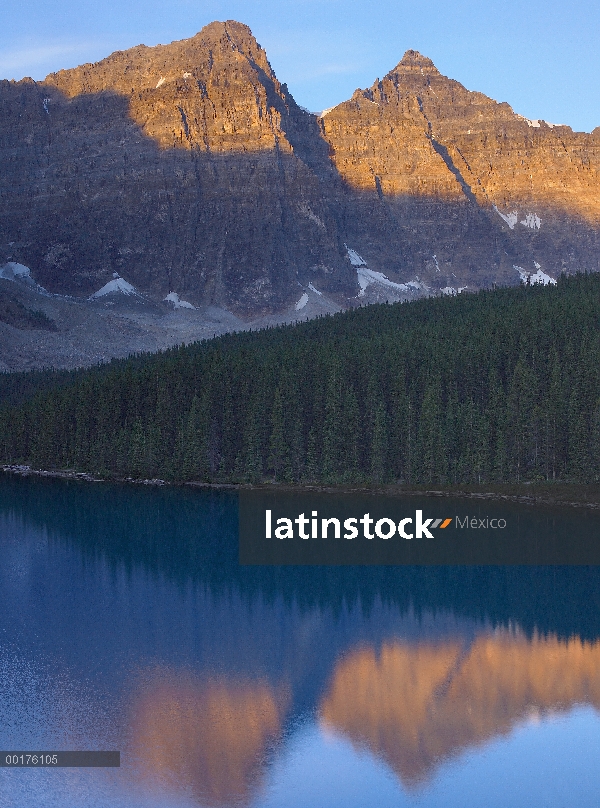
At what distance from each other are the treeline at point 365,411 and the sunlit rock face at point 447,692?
6100 cm

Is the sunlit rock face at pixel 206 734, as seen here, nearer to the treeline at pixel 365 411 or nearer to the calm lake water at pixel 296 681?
the calm lake water at pixel 296 681

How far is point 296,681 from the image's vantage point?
55375 millimetres

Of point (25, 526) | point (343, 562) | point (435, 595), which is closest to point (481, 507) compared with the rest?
point (343, 562)

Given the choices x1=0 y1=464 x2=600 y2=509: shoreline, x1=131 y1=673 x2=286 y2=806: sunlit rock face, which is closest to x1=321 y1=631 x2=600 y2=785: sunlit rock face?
x1=131 y1=673 x2=286 y2=806: sunlit rock face

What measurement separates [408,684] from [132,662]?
46.3ft

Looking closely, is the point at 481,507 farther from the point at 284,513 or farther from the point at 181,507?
the point at 181,507

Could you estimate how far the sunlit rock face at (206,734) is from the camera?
137ft

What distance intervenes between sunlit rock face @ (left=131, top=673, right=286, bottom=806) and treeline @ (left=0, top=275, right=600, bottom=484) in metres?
75.0

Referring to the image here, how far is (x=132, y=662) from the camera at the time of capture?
188 feet
